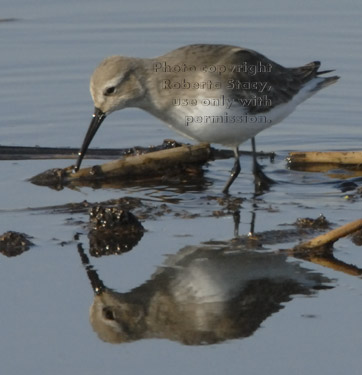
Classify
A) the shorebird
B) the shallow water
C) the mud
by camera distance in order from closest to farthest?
the shallow water < the mud < the shorebird

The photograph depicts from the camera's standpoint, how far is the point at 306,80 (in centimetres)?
913

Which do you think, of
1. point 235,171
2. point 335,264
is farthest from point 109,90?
point 335,264

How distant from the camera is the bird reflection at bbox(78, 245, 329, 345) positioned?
573cm

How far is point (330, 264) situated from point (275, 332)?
3.49 feet

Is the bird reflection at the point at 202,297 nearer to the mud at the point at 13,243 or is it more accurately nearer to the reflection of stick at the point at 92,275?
the reflection of stick at the point at 92,275

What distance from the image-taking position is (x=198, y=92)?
26.2 ft

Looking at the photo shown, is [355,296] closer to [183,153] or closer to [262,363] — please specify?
[262,363]

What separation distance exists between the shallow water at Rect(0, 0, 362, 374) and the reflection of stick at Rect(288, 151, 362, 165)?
15cm

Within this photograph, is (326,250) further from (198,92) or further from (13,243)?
(13,243)

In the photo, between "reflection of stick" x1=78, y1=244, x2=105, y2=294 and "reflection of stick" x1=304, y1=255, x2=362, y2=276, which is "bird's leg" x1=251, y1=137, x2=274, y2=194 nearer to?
"reflection of stick" x1=304, y1=255, x2=362, y2=276

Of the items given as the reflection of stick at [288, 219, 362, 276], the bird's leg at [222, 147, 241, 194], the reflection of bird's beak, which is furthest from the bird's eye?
the reflection of stick at [288, 219, 362, 276]

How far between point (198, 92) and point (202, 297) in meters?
2.25

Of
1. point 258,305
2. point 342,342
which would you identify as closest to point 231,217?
point 258,305

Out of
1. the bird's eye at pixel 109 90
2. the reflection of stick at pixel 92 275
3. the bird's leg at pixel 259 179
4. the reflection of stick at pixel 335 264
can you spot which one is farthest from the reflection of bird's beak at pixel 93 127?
the reflection of stick at pixel 335 264
